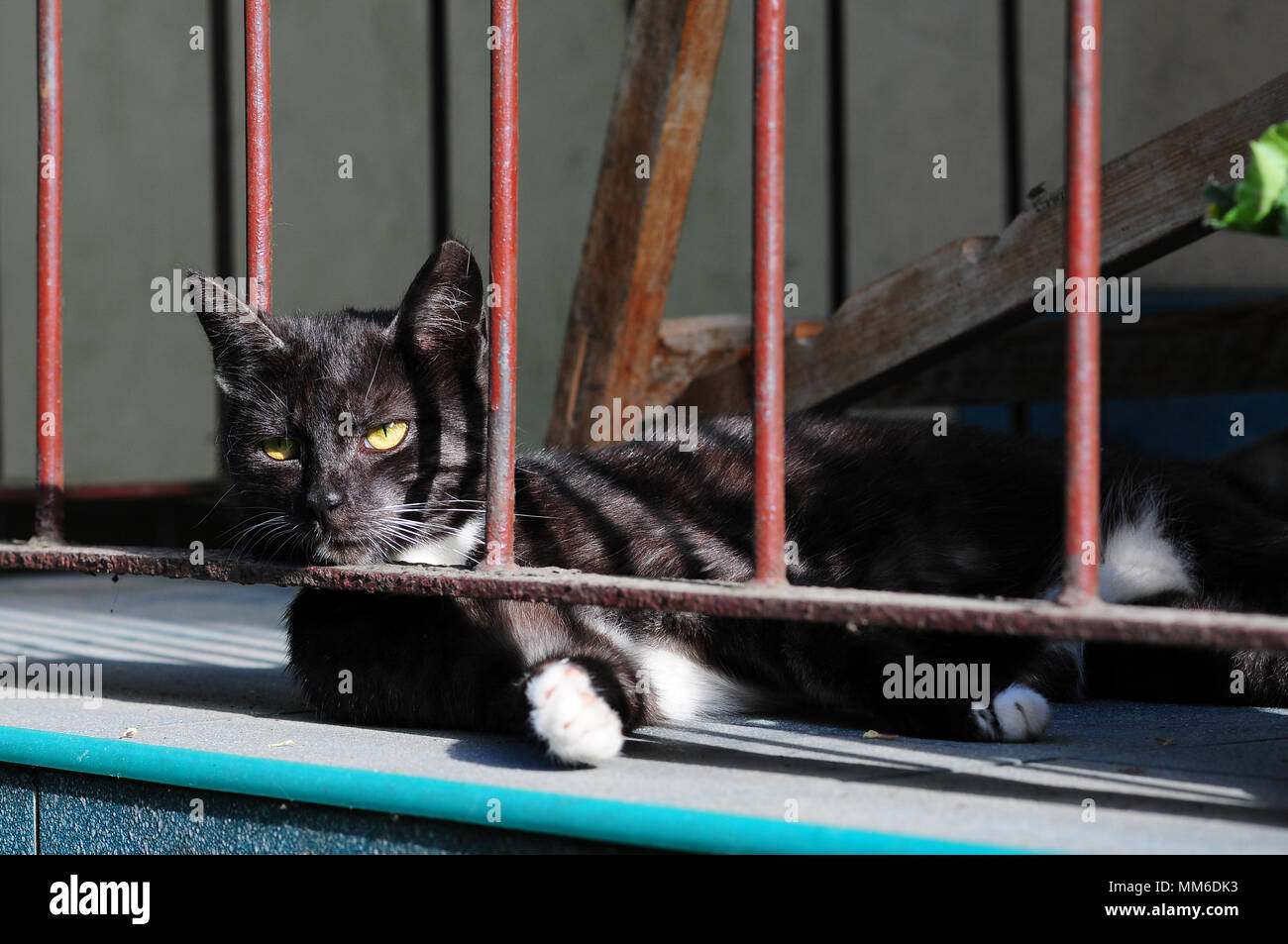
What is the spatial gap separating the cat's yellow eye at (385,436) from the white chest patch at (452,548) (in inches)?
→ 6.6

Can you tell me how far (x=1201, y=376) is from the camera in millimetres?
3492

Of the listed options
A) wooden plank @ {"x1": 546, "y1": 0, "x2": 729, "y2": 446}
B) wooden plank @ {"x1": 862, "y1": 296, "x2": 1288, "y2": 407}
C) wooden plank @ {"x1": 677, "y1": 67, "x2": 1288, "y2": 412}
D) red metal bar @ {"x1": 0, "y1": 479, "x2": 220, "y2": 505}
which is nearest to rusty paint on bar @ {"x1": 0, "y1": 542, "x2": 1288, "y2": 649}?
wooden plank @ {"x1": 677, "y1": 67, "x2": 1288, "y2": 412}

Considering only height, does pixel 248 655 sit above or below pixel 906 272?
below

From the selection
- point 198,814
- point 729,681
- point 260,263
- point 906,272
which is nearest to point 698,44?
point 906,272

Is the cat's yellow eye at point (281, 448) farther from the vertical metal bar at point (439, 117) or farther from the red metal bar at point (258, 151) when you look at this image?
the vertical metal bar at point (439, 117)

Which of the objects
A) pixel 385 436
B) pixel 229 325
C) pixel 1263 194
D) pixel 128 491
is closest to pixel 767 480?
pixel 1263 194

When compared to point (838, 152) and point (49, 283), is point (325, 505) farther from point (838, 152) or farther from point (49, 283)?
point (838, 152)

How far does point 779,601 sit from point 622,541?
61cm

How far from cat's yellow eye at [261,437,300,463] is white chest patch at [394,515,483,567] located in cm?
23

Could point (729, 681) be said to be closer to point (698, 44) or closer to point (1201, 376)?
point (698, 44)

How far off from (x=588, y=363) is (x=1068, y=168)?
187 centimetres

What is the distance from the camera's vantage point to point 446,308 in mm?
2051

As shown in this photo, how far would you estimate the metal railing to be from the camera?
1.40 meters
